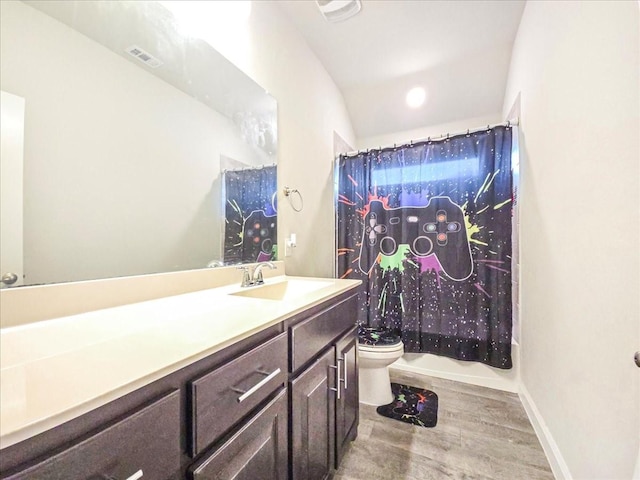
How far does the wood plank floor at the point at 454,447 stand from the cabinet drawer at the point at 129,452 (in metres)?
1.12

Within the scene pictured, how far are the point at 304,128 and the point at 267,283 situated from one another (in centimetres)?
127

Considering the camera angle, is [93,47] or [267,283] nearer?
[93,47]

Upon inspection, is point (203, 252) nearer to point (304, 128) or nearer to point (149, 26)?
point (149, 26)

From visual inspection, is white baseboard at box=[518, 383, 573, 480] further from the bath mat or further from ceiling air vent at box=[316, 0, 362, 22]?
ceiling air vent at box=[316, 0, 362, 22]

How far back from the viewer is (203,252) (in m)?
1.25

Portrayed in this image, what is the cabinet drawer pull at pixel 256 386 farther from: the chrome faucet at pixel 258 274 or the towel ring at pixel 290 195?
the towel ring at pixel 290 195

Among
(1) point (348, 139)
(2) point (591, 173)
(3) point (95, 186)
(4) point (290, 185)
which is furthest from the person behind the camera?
(1) point (348, 139)

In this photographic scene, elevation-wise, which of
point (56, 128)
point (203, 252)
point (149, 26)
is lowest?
point (203, 252)

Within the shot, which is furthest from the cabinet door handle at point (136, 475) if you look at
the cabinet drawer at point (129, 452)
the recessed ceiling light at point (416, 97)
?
the recessed ceiling light at point (416, 97)

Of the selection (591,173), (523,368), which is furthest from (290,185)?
(523,368)

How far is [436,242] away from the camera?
7.08 ft

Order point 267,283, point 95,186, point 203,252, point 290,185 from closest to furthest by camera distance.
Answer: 1. point 95,186
2. point 203,252
3. point 267,283
4. point 290,185

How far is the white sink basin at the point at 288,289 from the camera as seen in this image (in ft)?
4.38

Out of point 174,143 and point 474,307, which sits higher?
point 174,143
